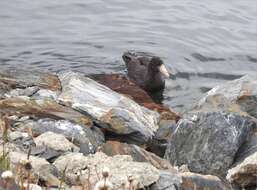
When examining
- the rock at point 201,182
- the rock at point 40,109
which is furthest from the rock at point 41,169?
the rock at point 40,109

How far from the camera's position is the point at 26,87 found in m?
8.96

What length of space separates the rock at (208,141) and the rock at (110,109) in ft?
2.17

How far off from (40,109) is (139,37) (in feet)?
19.8

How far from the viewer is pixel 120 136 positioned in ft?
26.2

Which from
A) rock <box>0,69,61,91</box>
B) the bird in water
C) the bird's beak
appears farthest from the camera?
the bird's beak

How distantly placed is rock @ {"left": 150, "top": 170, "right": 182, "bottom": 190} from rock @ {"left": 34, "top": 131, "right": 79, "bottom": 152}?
1.03 metres

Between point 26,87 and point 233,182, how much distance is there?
3.33m

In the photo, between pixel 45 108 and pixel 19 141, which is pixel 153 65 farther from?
pixel 19 141

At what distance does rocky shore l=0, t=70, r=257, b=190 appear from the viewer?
5.52 metres

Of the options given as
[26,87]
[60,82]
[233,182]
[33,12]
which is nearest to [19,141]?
[233,182]

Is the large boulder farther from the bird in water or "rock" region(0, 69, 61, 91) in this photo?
the bird in water

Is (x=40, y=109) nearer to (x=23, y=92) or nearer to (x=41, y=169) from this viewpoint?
(x=23, y=92)

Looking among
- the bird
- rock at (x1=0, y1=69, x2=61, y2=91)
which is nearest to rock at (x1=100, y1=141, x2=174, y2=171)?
rock at (x1=0, y1=69, x2=61, y2=91)

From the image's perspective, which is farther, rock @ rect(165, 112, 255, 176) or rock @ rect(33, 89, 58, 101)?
rock @ rect(33, 89, 58, 101)
